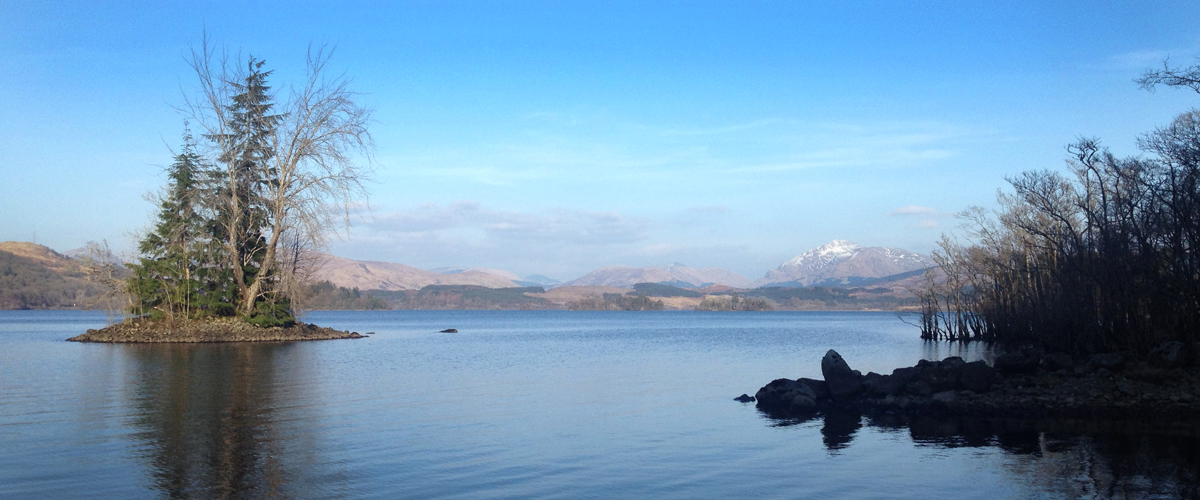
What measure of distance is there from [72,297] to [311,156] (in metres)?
126

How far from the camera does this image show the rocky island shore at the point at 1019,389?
18.9 meters

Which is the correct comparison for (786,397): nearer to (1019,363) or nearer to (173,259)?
(1019,363)

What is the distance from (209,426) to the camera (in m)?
16.5

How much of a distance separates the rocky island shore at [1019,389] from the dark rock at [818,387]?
27 millimetres

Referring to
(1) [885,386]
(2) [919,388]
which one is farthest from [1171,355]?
(1) [885,386]

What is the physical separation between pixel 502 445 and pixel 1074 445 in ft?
35.4

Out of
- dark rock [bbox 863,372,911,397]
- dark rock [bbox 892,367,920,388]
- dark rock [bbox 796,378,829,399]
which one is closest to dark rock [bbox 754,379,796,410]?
dark rock [bbox 796,378,829,399]

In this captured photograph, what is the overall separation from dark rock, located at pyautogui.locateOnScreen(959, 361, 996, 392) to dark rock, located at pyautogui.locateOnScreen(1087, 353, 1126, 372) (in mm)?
3082

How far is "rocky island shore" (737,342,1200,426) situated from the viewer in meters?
18.9

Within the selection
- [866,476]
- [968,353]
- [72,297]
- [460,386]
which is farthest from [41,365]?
[72,297]

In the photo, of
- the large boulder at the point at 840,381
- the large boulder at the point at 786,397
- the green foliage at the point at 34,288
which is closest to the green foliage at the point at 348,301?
the green foliage at the point at 34,288

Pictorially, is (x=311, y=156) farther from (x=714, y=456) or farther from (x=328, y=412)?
(x=714, y=456)

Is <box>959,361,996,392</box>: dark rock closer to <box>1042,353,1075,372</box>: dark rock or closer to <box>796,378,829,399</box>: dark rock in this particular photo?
<box>1042,353,1075,372</box>: dark rock

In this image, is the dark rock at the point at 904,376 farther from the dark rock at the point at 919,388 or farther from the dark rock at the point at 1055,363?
the dark rock at the point at 1055,363
